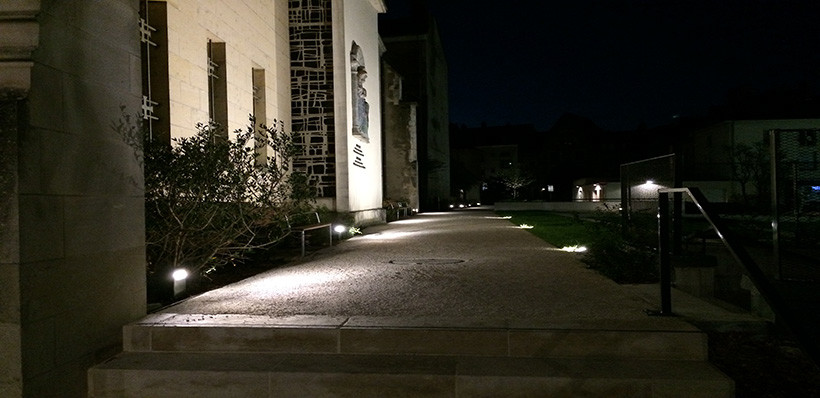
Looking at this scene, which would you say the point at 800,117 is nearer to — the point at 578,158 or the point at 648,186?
the point at 578,158

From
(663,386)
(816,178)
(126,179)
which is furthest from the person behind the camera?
(816,178)

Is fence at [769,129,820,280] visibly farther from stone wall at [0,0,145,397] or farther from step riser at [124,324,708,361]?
stone wall at [0,0,145,397]

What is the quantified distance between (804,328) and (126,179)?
16.2ft

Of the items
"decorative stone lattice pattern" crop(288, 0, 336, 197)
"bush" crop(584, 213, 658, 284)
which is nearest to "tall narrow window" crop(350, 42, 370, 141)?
"decorative stone lattice pattern" crop(288, 0, 336, 197)

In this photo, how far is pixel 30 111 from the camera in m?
3.28

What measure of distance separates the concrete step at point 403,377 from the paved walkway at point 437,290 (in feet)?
1.75

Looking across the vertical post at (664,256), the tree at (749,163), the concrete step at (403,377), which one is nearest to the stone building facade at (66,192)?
the concrete step at (403,377)

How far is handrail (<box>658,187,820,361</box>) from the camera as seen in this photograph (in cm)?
275

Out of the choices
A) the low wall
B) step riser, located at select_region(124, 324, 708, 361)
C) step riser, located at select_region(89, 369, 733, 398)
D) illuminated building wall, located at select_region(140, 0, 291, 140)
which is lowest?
step riser, located at select_region(89, 369, 733, 398)

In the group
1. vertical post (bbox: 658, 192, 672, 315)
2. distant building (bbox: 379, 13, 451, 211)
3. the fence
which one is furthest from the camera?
distant building (bbox: 379, 13, 451, 211)

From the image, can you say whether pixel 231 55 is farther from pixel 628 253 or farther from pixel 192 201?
pixel 628 253

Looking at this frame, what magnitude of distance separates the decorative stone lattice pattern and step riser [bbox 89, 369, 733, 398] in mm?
10864

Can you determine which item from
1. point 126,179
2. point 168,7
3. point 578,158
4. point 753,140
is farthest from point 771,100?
point 126,179

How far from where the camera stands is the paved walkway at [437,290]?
4398mm
